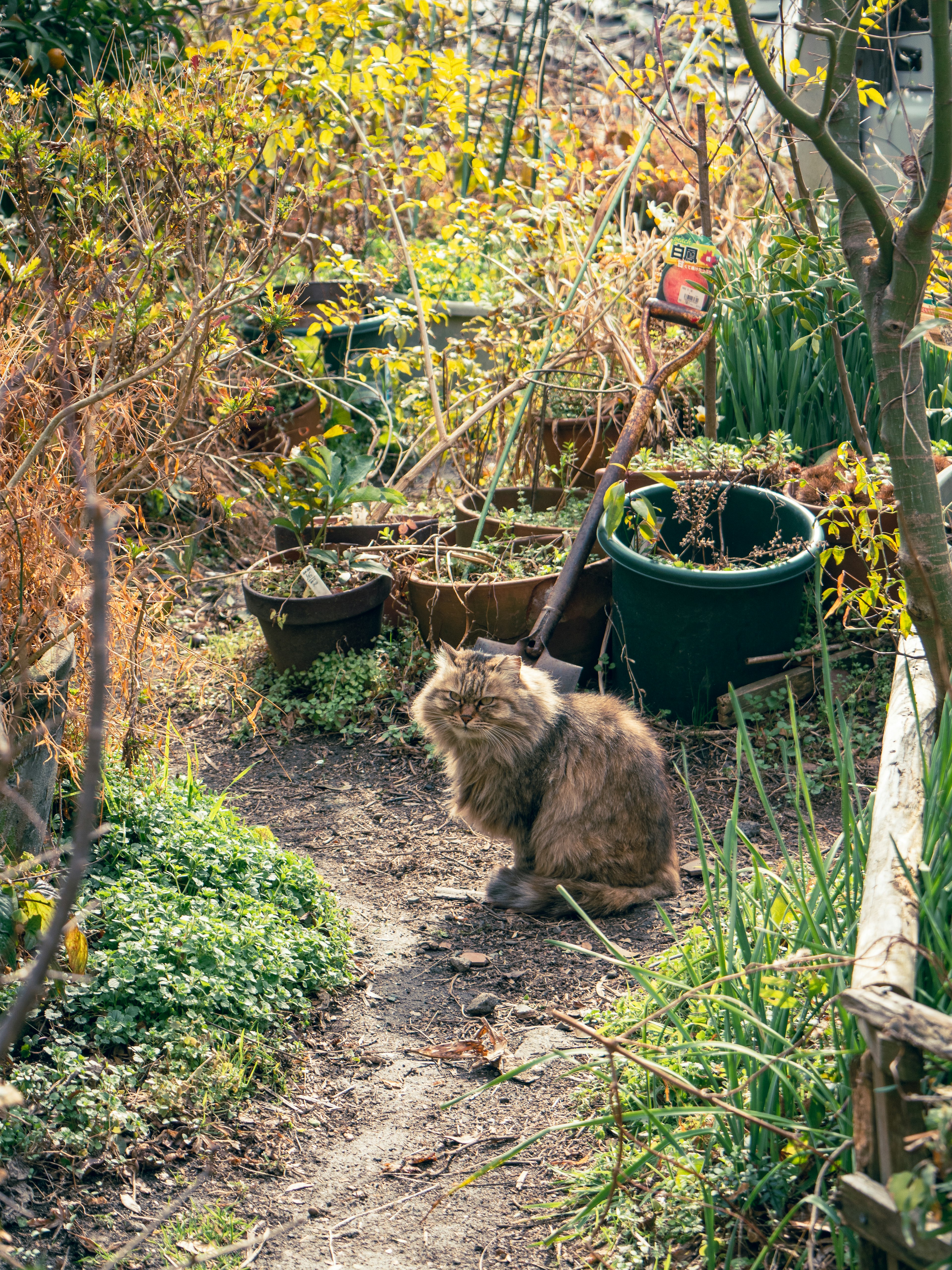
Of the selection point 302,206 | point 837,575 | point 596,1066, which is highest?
point 302,206

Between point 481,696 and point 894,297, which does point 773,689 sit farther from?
point 894,297

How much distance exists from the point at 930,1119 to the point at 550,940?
2.49ft

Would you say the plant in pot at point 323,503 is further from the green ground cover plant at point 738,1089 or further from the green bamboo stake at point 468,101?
the green ground cover plant at point 738,1089

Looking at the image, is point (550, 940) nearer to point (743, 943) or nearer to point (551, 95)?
point (743, 943)

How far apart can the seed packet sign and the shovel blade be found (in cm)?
159

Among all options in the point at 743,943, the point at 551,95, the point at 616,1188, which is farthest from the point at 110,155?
the point at 551,95

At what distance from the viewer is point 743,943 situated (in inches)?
80.1

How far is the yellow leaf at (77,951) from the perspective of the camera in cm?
237

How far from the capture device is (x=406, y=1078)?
2.64 meters

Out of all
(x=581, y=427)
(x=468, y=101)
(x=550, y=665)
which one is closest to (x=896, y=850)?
(x=550, y=665)

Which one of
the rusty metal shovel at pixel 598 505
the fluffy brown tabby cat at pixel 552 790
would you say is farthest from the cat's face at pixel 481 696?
the rusty metal shovel at pixel 598 505

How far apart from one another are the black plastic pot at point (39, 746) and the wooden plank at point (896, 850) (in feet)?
5.88

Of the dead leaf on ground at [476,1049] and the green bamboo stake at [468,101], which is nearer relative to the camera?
the dead leaf on ground at [476,1049]

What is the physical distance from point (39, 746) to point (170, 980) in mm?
661
